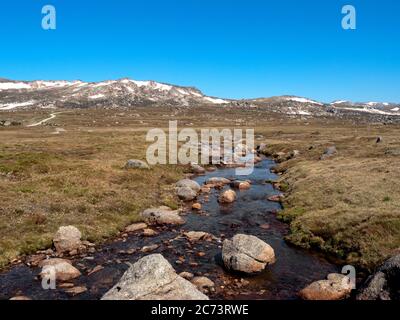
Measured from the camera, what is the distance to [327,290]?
2075 cm

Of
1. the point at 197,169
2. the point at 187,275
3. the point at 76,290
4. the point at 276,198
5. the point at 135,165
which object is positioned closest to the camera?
the point at 76,290

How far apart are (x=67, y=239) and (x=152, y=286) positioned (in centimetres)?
1233

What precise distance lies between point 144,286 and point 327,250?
1574 centimetres

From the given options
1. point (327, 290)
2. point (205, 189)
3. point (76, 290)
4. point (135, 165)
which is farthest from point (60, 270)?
point (135, 165)

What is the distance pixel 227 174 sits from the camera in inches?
2394

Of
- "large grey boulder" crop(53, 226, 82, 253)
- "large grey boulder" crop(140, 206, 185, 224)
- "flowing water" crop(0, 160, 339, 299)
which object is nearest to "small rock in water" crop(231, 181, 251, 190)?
"flowing water" crop(0, 160, 339, 299)

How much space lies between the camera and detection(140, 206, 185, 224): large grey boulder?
3400cm

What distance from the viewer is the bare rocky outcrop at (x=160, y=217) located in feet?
112

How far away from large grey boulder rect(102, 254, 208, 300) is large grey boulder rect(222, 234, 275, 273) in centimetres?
575

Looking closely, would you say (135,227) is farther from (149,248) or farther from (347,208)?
(347,208)

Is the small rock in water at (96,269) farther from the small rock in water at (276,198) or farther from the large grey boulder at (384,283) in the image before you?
the small rock in water at (276,198)

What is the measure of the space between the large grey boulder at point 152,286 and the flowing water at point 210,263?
3.11m
